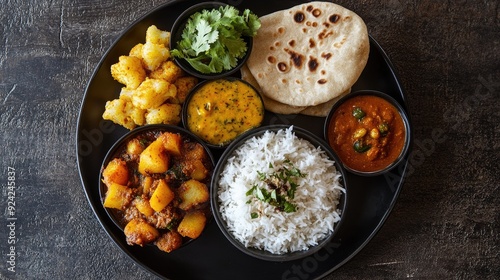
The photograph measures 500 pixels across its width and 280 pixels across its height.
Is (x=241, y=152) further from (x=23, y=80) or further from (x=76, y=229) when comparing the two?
(x=23, y=80)

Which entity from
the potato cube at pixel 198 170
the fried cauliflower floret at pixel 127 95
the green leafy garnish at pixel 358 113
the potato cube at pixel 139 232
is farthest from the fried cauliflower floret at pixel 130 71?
the green leafy garnish at pixel 358 113

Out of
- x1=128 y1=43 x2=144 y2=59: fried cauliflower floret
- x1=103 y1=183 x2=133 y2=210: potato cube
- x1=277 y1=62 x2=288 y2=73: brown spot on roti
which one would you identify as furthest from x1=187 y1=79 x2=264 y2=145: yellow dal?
x1=103 y1=183 x2=133 y2=210: potato cube

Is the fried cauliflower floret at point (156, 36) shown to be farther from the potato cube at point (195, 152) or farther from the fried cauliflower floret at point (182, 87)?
the potato cube at point (195, 152)

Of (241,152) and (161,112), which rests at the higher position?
(161,112)

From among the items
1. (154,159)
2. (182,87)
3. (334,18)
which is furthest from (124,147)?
(334,18)

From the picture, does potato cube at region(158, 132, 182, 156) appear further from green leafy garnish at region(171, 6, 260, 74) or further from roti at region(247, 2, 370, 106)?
roti at region(247, 2, 370, 106)

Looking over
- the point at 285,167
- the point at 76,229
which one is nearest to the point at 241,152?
the point at 285,167

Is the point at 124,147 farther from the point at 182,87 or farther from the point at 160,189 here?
the point at 182,87
